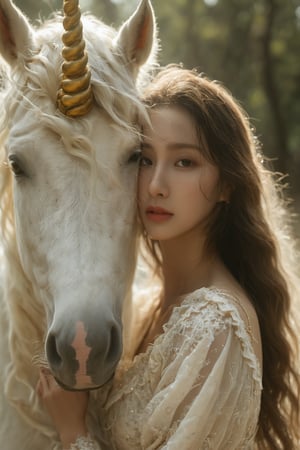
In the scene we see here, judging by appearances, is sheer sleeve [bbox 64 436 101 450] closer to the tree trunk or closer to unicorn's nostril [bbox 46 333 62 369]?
unicorn's nostril [bbox 46 333 62 369]

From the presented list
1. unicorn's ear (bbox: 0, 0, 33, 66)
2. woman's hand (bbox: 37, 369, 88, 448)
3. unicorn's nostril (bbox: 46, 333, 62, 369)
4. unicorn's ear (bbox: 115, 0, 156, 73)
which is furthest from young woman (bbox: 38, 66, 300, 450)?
unicorn's ear (bbox: 0, 0, 33, 66)

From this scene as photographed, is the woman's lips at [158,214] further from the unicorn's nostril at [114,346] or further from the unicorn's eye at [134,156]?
the unicorn's nostril at [114,346]

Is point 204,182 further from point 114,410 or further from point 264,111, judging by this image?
point 264,111

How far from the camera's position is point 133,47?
2.40 m

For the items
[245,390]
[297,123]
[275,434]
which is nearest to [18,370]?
[245,390]

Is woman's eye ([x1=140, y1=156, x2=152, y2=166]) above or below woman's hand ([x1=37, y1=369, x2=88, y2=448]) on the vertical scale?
above

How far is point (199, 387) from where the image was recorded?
1991mm

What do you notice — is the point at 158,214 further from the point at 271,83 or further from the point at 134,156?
the point at 271,83

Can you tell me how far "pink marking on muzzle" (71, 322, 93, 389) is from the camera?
1.75 m

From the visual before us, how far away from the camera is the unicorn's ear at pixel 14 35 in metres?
2.19

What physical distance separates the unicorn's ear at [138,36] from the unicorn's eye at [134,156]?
1.32ft

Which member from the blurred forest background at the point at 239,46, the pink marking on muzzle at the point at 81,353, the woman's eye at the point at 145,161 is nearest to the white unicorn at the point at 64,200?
the pink marking on muzzle at the point at 81,353

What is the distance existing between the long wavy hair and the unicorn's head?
0.76 feet

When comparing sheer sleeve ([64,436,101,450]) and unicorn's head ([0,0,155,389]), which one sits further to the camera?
sheer sleeve ([64,436,101,450])
